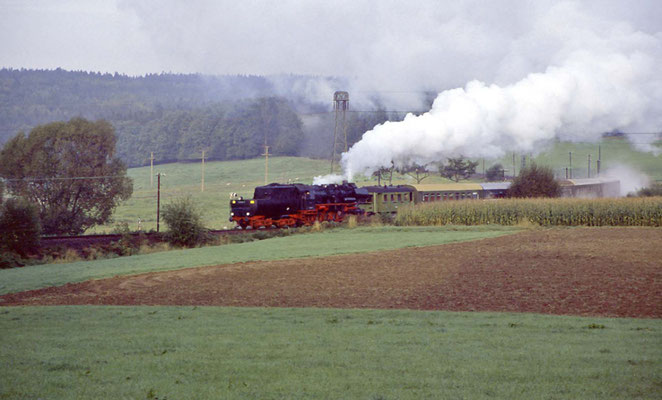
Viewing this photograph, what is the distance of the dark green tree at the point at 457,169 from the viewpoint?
349 ft

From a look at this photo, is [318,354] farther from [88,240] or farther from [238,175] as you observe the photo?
[238,175]

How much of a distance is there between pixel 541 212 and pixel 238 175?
275 ft

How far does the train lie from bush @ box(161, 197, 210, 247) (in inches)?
252

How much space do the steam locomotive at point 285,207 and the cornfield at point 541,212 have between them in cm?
513

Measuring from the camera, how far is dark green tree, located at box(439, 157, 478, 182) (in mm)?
106438

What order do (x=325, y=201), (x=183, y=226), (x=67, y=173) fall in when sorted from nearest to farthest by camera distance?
(x=183, y=226), (x=325, y=201), (x=67, y=173)

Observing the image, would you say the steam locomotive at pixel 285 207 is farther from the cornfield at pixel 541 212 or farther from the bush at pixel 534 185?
the bush at pixel 534 185

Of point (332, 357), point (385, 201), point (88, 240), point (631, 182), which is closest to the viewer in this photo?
point (332, 357)

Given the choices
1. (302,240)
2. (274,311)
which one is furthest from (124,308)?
(302,240)

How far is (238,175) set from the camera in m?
124

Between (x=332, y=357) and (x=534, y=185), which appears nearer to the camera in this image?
(x=332, y=357)

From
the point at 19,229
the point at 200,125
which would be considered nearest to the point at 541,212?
the point at 19,229

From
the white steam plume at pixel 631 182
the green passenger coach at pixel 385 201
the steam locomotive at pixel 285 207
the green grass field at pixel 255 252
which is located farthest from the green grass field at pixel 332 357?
the white steam plume at pixel 631 182

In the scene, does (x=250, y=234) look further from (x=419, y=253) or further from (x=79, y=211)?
(x=79, y=211)
